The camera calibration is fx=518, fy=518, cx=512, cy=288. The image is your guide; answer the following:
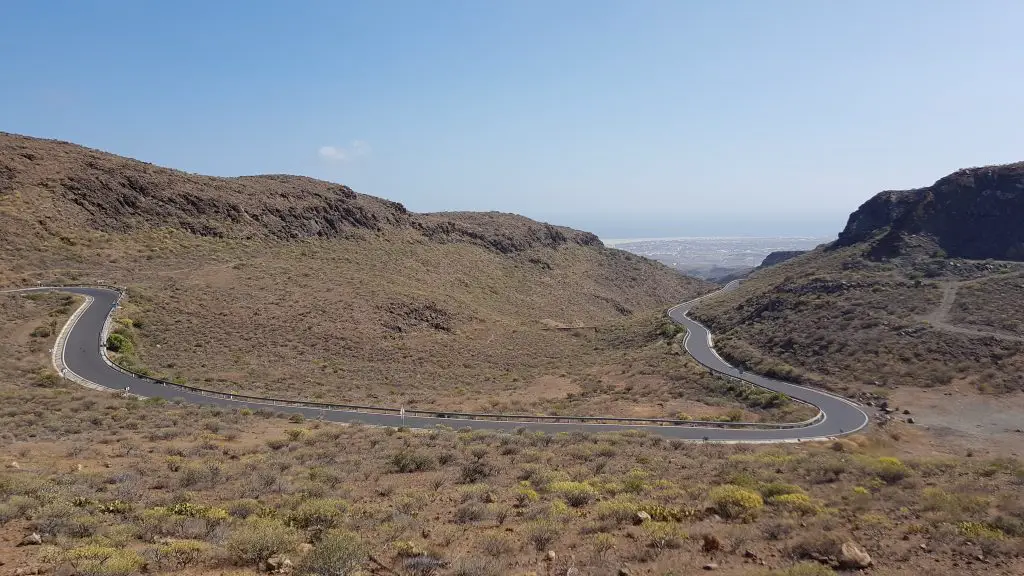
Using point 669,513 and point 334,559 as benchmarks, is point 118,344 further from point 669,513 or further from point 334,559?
point 669,513

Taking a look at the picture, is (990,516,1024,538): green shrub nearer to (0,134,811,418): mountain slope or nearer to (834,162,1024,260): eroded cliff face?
(0,134,811,418): mountain slope

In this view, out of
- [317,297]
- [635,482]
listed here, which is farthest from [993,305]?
[317,297]

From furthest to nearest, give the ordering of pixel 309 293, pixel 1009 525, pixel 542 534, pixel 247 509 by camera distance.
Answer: pixel 309 293
pixel 247 509
pixel 1009 525
pixel 542 534

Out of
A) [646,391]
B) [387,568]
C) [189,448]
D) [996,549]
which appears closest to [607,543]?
[387,568]

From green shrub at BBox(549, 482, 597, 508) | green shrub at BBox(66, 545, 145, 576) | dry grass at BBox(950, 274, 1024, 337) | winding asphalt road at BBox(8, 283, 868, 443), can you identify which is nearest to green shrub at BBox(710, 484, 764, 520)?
green shrub at BBox(549, 482, 597, 508)

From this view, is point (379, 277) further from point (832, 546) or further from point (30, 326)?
point (832, 546)

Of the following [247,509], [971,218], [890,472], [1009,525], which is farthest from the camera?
[971,218]
